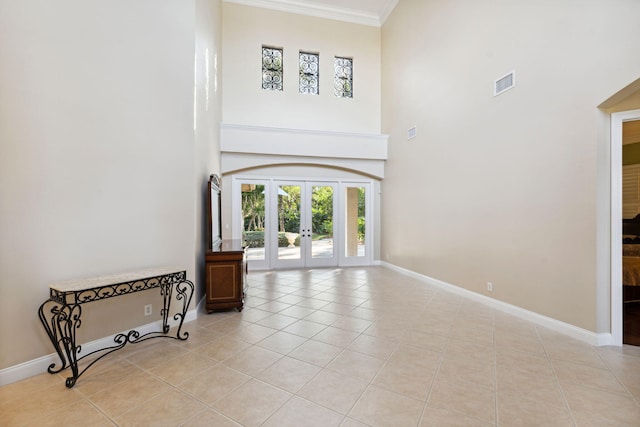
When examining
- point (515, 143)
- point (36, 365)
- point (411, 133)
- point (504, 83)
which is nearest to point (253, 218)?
point (411, 133)

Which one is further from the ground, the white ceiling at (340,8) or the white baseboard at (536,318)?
the white ceiling at (340,8)

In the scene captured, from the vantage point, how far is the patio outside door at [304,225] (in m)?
7.35

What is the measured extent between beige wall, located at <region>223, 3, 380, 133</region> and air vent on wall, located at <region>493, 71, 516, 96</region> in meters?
3.79

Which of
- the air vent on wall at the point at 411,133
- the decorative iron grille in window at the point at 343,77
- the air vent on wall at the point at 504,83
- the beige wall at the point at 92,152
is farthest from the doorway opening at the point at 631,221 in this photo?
the beige wall at the point at 92,152

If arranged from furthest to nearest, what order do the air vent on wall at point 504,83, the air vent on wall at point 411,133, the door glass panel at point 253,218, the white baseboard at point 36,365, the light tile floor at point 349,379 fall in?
1. the door glass panel at point 253,218
2. the air vent on wall at point 411,133
3. the air vent on wall at point 504,83
4. the white baseboard at point 36,365
5. the light tile floor at point 349,379

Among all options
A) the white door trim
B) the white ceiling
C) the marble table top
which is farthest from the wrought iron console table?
the white ceiling

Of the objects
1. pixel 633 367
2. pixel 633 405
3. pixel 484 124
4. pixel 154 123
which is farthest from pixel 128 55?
pixel 633 367

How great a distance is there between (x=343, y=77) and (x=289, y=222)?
161 inches

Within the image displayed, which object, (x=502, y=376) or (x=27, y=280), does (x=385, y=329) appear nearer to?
(x=502, y=376)

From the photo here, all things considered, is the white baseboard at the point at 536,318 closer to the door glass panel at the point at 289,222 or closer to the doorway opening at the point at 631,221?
the doorway opening at the point at 631,221

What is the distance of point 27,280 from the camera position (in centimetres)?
248

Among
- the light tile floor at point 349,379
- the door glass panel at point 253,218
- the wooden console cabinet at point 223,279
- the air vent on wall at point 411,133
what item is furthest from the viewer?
the door glass panel at point 253,218

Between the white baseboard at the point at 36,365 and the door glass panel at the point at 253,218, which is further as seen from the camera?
the door glass panel at the point at 253,218

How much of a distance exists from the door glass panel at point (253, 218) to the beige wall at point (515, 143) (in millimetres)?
3501
